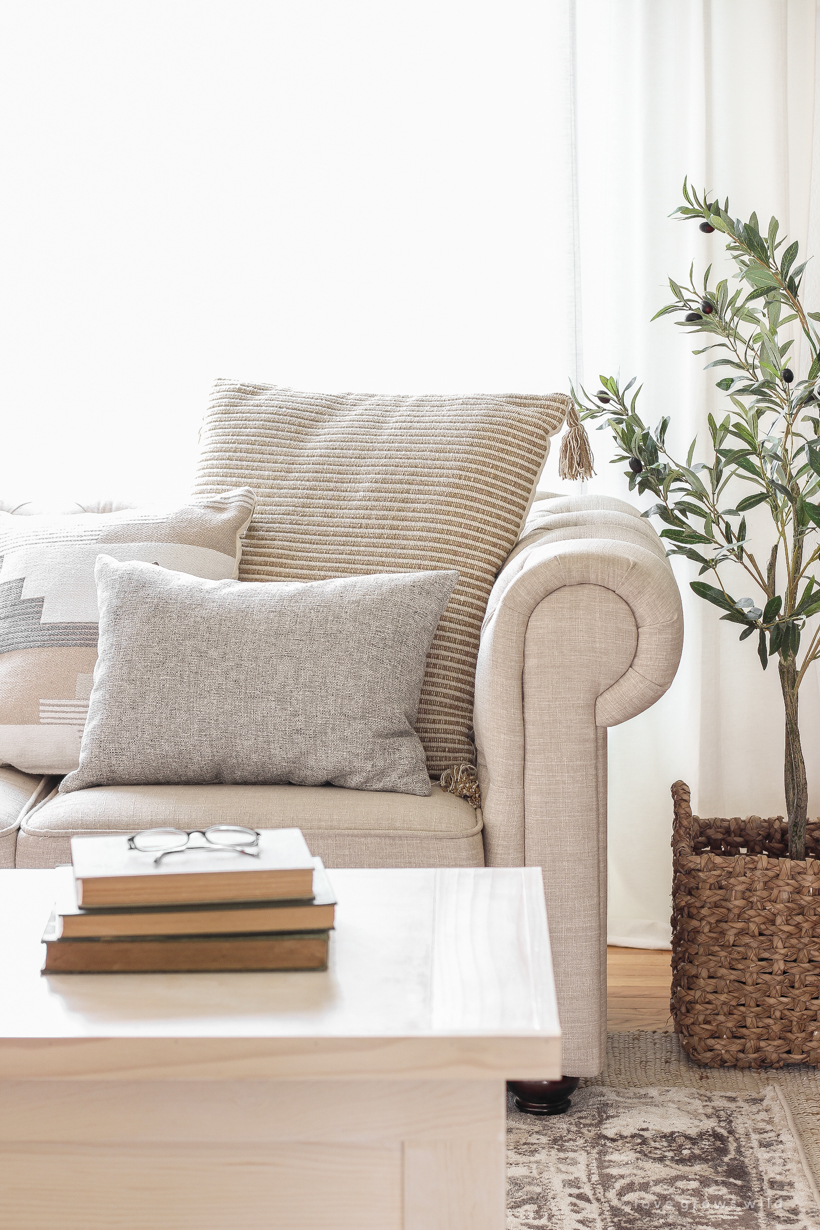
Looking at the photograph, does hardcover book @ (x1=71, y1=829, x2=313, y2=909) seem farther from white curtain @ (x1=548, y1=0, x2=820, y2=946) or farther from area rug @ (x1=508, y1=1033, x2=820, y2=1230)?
white curtain @ (x1=548, y1=0, x2=820, y2=946)

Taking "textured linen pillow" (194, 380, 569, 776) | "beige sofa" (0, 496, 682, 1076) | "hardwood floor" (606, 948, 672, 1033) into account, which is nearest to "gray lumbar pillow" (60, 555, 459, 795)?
"beige sofa" (0, 496, 682, 1076)

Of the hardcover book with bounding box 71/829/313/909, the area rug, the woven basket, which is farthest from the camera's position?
the woven basket

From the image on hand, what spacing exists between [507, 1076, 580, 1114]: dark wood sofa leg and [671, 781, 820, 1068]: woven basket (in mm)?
257

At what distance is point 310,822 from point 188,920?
66 centimetres

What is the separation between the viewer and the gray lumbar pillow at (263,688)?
5.23ft

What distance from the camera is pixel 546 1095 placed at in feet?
5.27

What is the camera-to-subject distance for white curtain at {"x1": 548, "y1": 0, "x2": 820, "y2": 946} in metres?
2.36

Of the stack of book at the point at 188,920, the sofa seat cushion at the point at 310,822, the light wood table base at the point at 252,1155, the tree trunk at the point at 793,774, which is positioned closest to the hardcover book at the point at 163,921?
the stack of book at the point at 188,920

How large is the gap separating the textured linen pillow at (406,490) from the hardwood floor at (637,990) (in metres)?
0.60

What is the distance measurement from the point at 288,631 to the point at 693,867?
707 mm

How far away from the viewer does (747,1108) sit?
1638 millimetres

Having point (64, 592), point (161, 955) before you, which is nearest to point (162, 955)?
point (161, 955)

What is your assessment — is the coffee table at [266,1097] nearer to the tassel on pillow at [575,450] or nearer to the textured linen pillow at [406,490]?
the textured linen pillow at [406,490]

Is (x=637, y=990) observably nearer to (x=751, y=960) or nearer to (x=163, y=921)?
(x=751, y=960)
